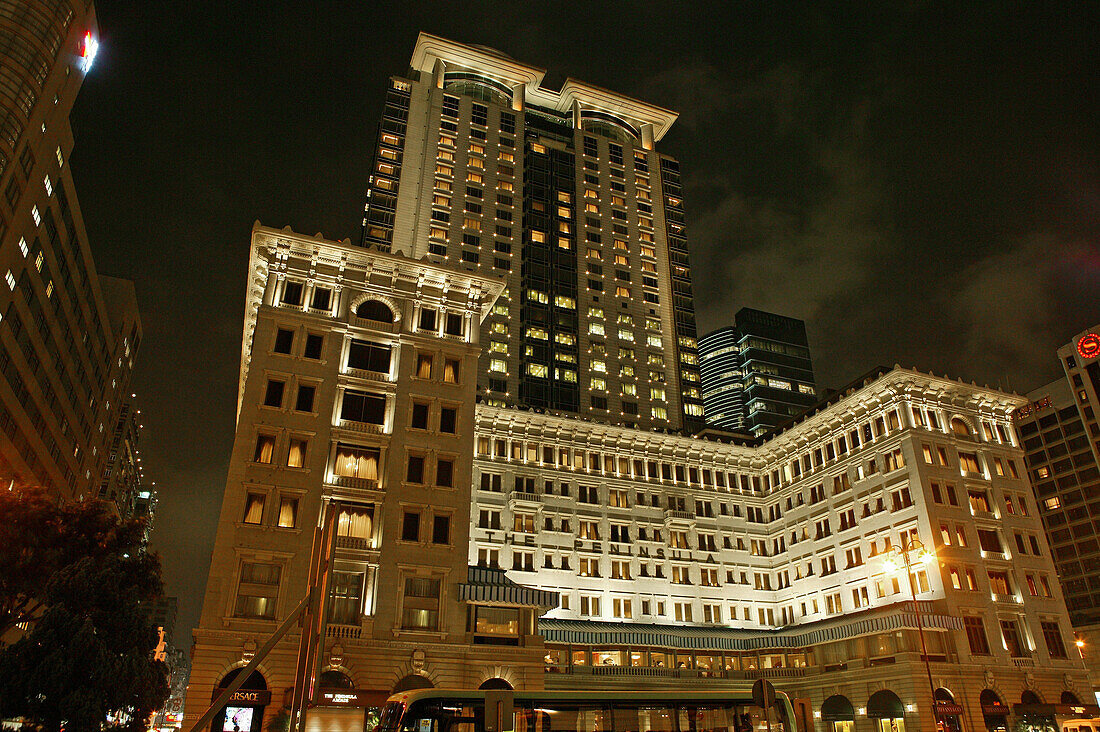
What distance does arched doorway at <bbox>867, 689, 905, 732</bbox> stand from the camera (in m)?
57.8

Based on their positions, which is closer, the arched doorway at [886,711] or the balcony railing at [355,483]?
the balcony railing at [355,483]

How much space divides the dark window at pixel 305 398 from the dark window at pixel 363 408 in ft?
6.98

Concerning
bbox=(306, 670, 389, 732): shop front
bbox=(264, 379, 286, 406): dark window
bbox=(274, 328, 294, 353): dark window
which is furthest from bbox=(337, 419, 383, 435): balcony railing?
bbox=(306, 670, 389, 732): shop front

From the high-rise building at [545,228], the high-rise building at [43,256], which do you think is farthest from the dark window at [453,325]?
the high-rise building at [545,228]

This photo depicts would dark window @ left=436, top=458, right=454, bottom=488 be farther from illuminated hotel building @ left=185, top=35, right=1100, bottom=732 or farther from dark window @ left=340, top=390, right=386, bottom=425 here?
dark window @ left=340, top=390, right=386, bottom=425

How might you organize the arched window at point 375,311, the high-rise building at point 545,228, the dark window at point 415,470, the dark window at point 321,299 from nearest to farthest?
1. the dark window at point 415,470
2. the dark window at point 321,299
3. the arched window at point 375,311
4. the high-rise building at point 545,228

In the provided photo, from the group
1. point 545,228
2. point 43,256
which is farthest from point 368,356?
point 545,228

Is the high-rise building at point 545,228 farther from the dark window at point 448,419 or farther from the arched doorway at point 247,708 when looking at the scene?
the arched doorway at point 247,708

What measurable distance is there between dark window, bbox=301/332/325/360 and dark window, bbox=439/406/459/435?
9814mm

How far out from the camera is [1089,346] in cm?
11362

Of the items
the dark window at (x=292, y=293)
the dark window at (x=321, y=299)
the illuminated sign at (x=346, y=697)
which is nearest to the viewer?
the illuminated sign at (x=346, y=697)

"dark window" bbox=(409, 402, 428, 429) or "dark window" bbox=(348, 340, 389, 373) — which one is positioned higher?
"dark window" bbox=(348, 340, 389, 373)

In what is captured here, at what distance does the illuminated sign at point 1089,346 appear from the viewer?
370 ft

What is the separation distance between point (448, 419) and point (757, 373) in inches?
5115
